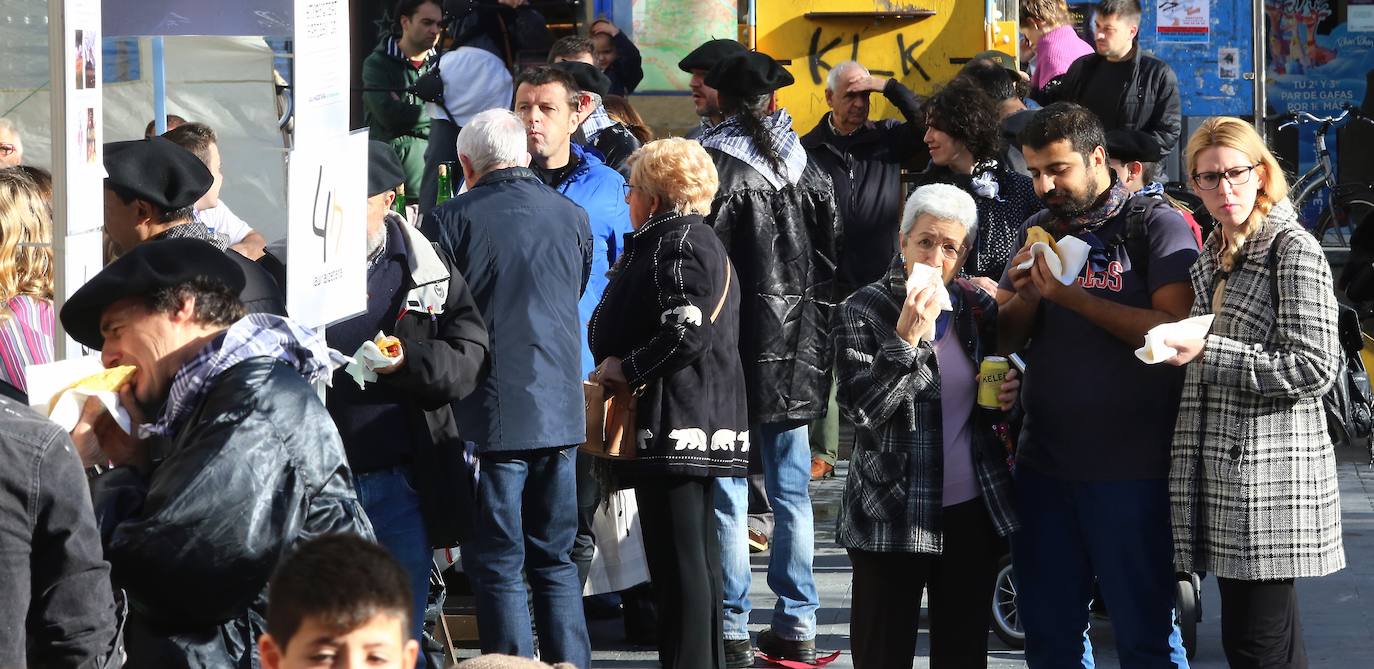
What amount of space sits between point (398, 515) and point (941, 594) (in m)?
1.54

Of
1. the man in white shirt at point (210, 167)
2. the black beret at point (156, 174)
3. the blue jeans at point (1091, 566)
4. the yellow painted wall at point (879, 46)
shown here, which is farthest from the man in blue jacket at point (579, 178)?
the yellow painted wall at point (879, 46)

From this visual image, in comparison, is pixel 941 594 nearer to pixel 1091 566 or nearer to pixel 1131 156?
pixel 1091 566

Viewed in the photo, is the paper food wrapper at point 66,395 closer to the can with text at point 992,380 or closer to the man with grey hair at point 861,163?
the can with text at point 992,380

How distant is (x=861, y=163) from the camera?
7.63m

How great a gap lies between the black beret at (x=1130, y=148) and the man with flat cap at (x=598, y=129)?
2.36m

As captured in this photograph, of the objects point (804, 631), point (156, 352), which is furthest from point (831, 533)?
point (156, 352)

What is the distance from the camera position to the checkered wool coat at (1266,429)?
443 centimetres

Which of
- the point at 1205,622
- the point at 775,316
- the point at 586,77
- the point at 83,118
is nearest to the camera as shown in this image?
the point at 83,118

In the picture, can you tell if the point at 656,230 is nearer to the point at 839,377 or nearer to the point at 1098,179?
the point at 839,377

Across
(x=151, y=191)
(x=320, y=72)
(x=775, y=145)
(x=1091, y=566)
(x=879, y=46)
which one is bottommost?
(x=1091, y=566)

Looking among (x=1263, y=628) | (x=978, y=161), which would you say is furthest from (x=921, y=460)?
(x=978, y=161)

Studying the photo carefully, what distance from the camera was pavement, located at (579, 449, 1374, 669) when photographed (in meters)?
6.20

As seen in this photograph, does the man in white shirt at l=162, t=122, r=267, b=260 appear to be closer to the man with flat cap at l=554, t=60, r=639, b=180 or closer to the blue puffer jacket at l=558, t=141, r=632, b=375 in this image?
the blue puffer jacket at l=558, t=141, r=632, b=375

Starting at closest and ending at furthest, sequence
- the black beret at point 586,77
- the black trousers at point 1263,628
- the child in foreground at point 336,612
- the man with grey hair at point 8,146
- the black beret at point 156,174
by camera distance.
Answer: the child in foreground at point 336,612
the black beret at point 156,174
the black trousers at point 1263,628
the man with grey hair at point 8,146
the black beret at point 586,77
